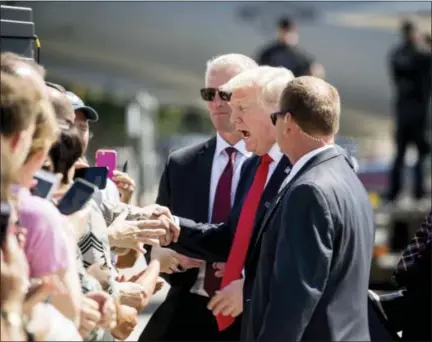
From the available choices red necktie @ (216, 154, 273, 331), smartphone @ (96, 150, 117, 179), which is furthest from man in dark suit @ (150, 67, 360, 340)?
smartphone @ (96, 150, 117, 179)

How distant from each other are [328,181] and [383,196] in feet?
28.8

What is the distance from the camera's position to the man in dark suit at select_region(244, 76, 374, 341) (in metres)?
3.81

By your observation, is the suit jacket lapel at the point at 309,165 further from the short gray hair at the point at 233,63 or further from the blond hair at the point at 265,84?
the short gray hair at the point at 233,63

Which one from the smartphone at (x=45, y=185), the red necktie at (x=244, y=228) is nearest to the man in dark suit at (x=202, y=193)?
the red necktie at (x=244, y=228)

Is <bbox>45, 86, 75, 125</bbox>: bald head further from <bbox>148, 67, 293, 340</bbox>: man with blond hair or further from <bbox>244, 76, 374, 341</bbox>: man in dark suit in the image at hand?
<bbox>148, 67, 293, 340</bbox>: man with blond hair

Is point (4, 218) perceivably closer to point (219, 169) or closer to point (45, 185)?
point (45, 185)

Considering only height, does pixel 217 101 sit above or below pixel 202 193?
above

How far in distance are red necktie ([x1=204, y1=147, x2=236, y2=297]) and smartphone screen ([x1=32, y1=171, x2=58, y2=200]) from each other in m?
2.16

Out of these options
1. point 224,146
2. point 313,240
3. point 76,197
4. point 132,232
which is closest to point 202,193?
point 224,146

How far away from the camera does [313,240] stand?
3.82 meters

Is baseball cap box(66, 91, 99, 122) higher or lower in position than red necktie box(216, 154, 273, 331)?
higher

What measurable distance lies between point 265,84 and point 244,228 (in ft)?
2.08

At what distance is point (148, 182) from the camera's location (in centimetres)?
1944

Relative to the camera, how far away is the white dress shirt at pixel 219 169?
5355 millimetres
